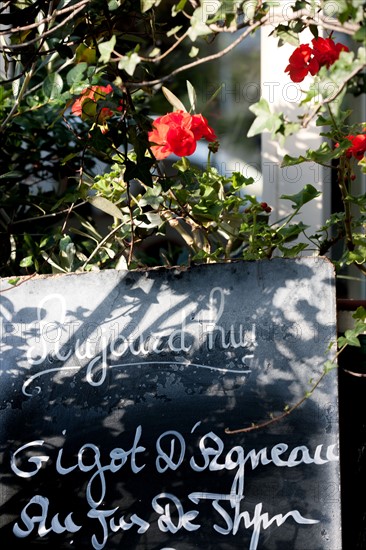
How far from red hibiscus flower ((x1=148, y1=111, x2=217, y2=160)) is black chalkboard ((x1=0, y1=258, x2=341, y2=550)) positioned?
8.8 inches

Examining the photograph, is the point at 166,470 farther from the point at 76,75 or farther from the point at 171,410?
the point at 76,75

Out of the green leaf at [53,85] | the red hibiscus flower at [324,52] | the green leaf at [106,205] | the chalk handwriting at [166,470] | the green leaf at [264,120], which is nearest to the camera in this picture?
the green leaf at [264,120]

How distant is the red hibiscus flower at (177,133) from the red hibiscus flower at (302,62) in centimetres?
19

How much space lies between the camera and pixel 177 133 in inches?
52.1

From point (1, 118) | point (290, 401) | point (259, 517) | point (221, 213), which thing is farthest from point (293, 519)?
point (1, 118)

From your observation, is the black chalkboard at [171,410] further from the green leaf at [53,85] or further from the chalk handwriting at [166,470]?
the green leaf at [53,85]

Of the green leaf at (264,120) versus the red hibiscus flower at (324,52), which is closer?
the green leaf at (264,120)

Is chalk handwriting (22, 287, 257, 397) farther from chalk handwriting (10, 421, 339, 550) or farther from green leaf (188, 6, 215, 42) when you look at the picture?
green leaf (188, 6, 215, 42)

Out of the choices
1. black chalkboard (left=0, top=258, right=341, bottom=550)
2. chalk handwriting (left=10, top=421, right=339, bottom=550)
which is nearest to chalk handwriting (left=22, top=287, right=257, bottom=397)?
black chalkboard (left=0, top=258, right=341, bottom=550)

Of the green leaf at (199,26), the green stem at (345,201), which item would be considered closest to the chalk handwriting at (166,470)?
the green stem at (345,201)

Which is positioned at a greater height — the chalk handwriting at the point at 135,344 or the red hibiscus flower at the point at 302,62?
the red hibiscus flower at the point at 302,62

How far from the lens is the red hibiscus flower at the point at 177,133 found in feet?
4.35

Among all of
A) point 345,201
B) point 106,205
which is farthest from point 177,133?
point 345,201

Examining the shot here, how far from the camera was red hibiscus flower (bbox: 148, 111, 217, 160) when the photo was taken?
1.33 m
